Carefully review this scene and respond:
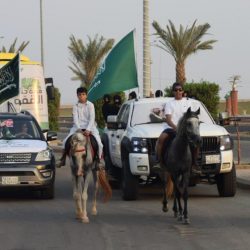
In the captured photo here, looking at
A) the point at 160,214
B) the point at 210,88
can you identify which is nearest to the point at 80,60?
the point at 210,88

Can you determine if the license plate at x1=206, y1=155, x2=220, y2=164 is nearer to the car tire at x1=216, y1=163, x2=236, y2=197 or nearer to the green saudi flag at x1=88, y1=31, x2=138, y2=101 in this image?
the car tire at x1=216, y1=163, x2=236, y2=197

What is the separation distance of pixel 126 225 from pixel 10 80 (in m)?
13.5

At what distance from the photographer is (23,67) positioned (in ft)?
92.9

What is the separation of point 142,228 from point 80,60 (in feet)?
151

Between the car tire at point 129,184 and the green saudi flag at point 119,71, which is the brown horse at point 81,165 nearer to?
the car tire at point 129,184

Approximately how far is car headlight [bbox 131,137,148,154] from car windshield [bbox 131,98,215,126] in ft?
3.94

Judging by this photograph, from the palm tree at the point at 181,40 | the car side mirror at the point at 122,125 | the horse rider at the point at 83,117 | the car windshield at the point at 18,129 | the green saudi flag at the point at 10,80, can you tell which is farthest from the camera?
the palm tree at the point at 181,40

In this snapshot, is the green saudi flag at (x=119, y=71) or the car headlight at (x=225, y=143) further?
the green saudi flag at (x=119, y=71)

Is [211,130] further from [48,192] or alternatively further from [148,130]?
[48,192]

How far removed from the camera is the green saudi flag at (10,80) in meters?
24.7

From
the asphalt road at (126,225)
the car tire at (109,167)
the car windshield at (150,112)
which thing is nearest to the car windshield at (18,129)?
the asphalt road at (126,225)

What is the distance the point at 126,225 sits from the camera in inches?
487

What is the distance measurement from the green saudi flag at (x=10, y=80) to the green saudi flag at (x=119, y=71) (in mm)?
4517

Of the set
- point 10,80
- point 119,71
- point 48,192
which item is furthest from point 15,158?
point 10,80
